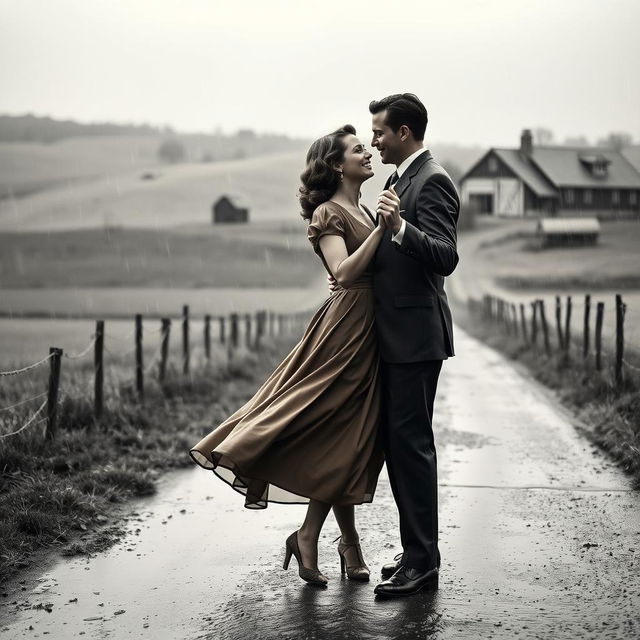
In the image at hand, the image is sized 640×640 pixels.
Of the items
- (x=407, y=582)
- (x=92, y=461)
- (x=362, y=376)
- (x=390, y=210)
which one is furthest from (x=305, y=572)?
(x=92, y=461)

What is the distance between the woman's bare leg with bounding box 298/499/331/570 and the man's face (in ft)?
6.15

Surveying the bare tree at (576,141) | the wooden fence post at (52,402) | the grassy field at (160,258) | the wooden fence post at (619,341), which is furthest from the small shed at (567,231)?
the wooden fence post at (52,402)

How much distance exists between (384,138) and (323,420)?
1494 mm

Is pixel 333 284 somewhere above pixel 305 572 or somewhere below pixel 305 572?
above

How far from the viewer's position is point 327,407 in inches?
181

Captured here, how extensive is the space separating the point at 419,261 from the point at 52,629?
7.95 feet

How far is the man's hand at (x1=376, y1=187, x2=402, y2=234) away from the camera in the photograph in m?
4.25

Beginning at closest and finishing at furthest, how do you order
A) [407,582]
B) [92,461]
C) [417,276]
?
[407,582] → [417,276] → [92,461]

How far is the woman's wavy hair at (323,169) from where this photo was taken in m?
4.69

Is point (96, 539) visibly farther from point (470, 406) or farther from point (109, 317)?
point (109, 317)

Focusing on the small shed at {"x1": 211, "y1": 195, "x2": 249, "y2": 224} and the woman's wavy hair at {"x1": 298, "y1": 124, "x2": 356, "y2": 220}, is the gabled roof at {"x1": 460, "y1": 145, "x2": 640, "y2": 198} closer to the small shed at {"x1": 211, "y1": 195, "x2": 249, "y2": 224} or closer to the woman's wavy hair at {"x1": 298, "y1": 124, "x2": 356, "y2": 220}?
the woman's wavy hair at {"x1": 298, "y1": 124, "x2": 356, "y2": 220}

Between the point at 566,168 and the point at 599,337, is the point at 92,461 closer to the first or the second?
the point at 599,337

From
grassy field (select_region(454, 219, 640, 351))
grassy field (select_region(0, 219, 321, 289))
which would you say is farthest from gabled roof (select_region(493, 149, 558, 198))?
grassy field (select_region(0, 219, 321, 289))

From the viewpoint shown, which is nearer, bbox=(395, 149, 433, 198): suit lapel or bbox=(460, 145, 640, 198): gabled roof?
bbox=(395, 149, 433, 198): suit lapel
